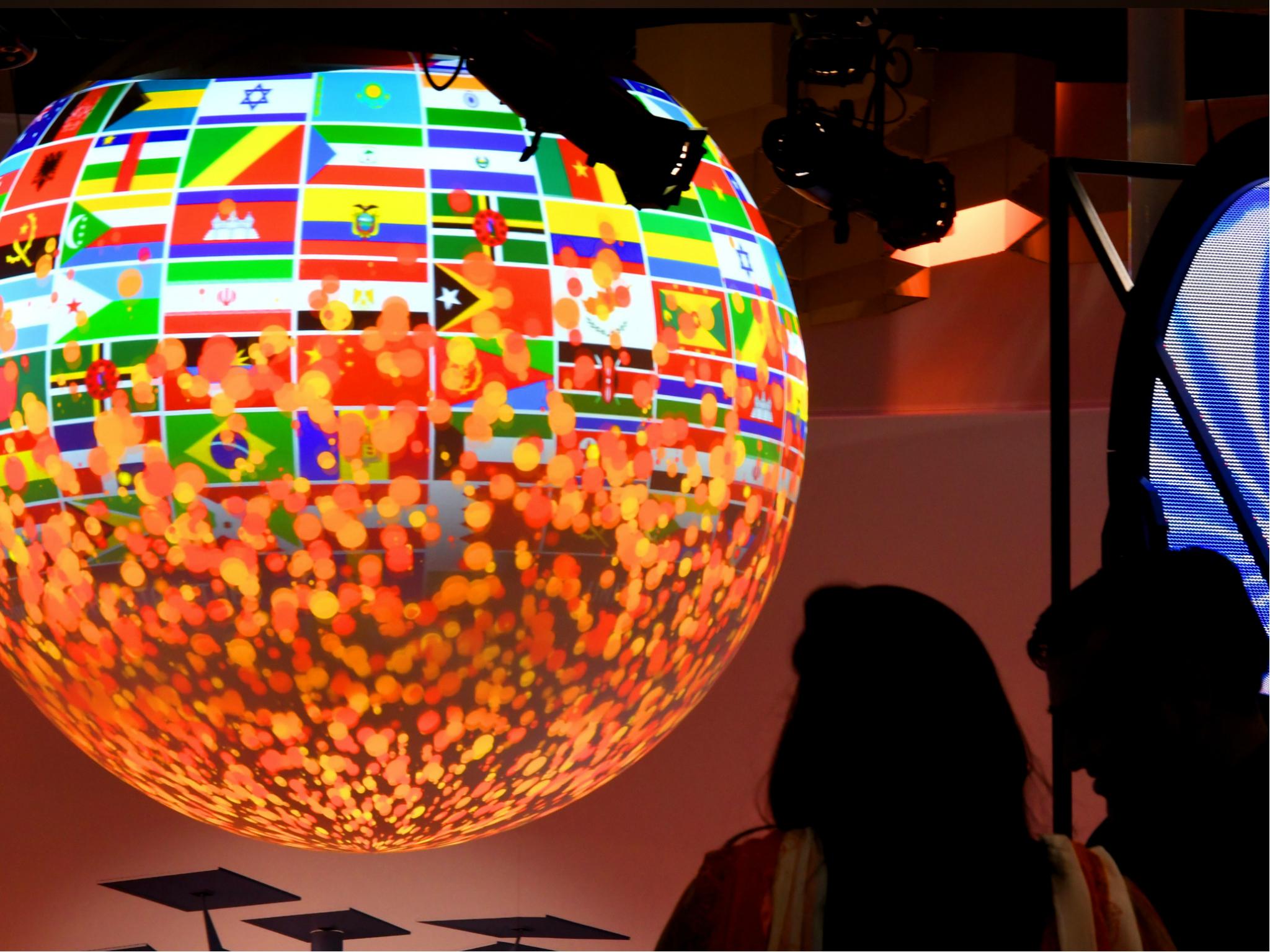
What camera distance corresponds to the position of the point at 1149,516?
1978 millimetres

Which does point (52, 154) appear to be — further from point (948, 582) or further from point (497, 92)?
point (948, 582)

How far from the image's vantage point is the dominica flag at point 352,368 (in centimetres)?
101

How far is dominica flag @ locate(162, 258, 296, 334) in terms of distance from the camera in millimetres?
1007

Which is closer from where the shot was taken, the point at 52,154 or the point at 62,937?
the point at 52,154

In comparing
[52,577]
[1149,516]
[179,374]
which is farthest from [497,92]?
[1149,516]

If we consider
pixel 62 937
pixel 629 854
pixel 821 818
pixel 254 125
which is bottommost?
pixel 62 937

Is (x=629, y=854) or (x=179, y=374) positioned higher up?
(x=179, y=374)

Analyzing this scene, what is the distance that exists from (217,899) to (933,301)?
9.38 ft

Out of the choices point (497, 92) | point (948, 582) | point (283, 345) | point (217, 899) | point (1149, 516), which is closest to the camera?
point (283, 345)

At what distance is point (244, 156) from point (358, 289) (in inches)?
5.7

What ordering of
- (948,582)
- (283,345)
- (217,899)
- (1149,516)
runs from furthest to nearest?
(948,582), (217,899), (1149,516), (283,345)

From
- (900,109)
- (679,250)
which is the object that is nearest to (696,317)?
(679,250)

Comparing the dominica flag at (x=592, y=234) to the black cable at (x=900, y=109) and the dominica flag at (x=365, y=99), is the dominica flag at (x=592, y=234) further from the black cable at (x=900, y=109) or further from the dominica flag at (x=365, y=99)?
the black cable at (x=900, y=109)

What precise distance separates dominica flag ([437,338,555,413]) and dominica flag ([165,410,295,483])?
4.6 inches
